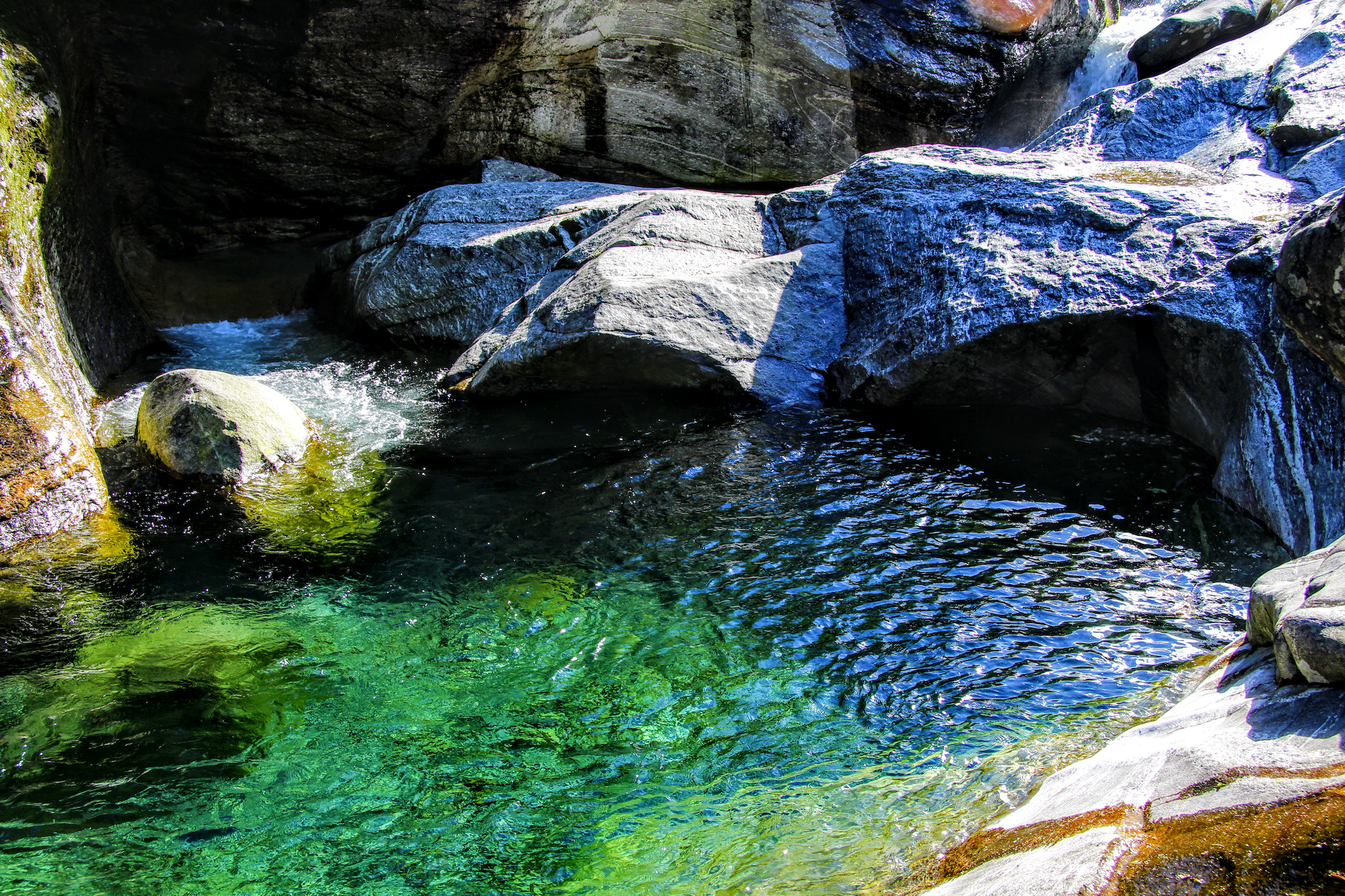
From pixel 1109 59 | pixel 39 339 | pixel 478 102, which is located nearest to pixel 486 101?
pixel 478 102

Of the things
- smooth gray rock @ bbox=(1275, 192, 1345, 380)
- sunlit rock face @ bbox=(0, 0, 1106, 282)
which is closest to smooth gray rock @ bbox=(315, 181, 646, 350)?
sunlit rock face @ bbox=(0, 0, 1106, 282)

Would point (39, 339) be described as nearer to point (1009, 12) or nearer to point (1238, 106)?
point (1238, 106)

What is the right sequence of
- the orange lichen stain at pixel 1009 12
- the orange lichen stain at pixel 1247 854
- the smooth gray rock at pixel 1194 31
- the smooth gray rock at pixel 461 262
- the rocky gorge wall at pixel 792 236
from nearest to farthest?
the orange lichen stain at pixel 1247 854 → the rocky gorge wall at pixel 792 236 → the smooth gray rock at pixel 461 262 → the smooth gray rock at pixel 1194 31 → the orange lichen stain at pixel 1009 12

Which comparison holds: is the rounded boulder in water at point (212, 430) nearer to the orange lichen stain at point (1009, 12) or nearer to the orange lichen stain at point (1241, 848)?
the orange lichen stain at point (1241, 848)

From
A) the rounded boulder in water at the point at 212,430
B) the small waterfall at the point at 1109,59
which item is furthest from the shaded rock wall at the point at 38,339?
the small waterfall at the point at 1109,59

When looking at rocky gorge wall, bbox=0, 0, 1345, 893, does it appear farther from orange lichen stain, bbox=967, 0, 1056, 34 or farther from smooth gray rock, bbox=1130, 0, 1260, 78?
smooth gray rock, bbox=1130, 0, 1260, 78

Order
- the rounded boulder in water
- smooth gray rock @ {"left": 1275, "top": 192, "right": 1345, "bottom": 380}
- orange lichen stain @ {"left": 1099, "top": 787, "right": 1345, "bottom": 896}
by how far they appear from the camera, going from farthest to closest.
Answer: the rounded boulder in water → smooth gray rock @ {"left": 1275, "top": 192, "right": 1345, "bottom": 380} → orange lichen stain @ {"left": 1099, "top": 787, "right": 1345, "bottom": 896}

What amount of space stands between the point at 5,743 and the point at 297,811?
4.82 feet

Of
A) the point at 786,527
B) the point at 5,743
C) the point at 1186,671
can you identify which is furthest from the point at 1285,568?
the point at 5,743

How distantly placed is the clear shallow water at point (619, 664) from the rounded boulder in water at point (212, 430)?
27 centimetres

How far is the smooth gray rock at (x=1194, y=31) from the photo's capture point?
10.7 metres

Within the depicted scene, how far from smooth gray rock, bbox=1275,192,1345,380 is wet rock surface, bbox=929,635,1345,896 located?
252 centimetres

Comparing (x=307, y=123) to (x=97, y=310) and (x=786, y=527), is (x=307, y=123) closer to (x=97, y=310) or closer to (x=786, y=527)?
(x=97, y=310)

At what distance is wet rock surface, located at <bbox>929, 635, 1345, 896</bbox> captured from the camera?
157cm
